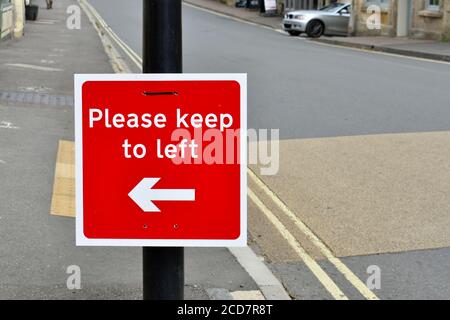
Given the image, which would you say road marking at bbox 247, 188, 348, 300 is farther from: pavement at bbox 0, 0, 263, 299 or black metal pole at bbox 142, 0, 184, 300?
black metal pole at bbox 142, 0, 184, 300

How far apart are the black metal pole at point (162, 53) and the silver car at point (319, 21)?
29474 mm

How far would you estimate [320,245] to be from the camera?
20.4 feet

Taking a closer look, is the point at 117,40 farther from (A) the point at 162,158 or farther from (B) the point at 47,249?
(A) the point at 162,158

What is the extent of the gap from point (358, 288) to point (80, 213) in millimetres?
2705

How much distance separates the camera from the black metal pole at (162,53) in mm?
2891

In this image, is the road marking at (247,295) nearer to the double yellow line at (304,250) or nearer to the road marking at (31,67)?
the double yellow line at (304,250)

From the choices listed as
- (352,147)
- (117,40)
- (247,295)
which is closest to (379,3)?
(117,40)

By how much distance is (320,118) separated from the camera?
476 inches

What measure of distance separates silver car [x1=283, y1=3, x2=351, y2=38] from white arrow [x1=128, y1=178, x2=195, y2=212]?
29.5 meters

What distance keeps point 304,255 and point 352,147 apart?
4.21 metres

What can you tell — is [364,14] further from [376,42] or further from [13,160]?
[13,160]

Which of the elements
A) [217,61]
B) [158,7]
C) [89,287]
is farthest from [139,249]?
[217,61]

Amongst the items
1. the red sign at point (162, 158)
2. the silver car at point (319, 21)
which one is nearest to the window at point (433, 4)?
the silver car at point (319, 21)

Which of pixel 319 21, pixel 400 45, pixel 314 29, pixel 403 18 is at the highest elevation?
pixel 403 18
